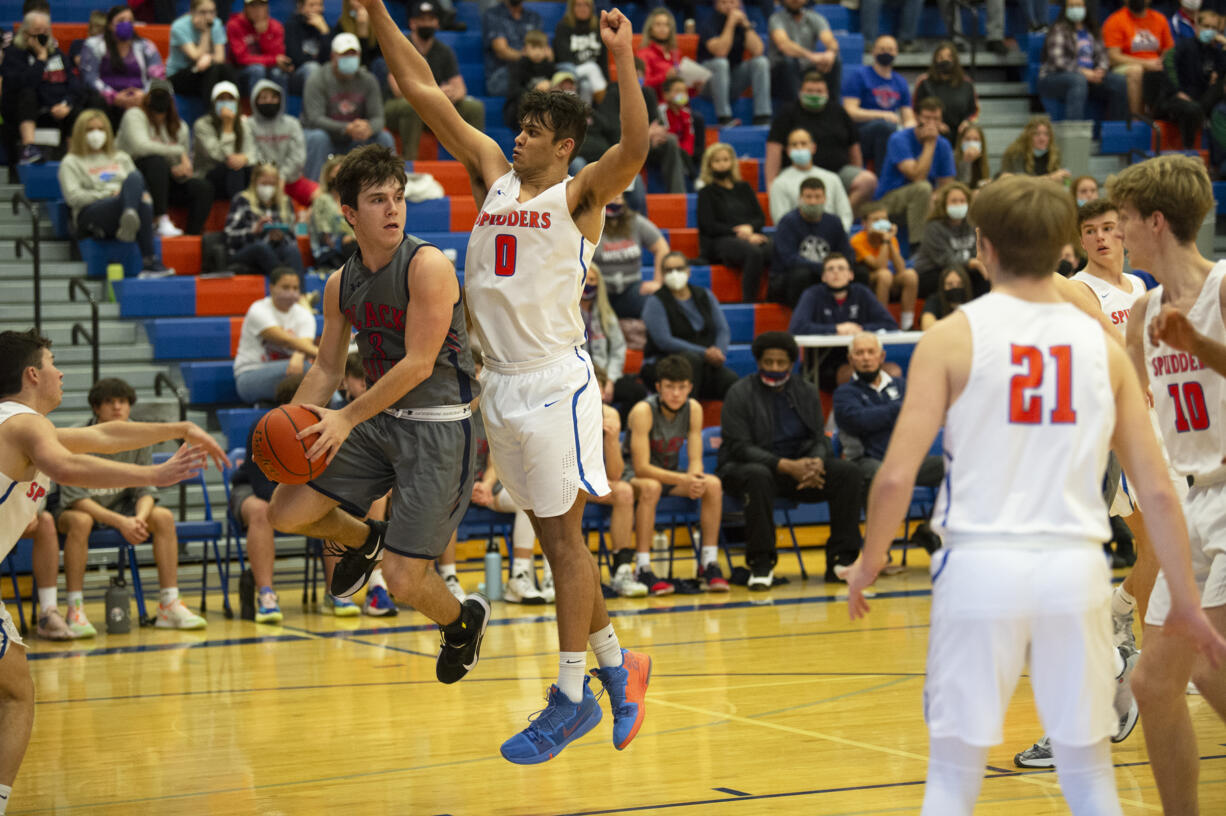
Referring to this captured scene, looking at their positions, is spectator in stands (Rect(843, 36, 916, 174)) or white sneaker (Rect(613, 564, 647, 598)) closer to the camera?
white sneaker (Rect(613, 564, 647, 598))

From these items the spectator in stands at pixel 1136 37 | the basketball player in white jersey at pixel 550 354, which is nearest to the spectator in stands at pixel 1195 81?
the spectator in stands at pixel 1136 37

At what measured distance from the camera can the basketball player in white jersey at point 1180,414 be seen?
3678 mm

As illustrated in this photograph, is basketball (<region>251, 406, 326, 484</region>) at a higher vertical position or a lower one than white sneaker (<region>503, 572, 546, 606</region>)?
higher

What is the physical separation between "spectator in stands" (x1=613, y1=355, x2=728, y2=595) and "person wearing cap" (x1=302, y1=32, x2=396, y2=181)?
4128 millimetres

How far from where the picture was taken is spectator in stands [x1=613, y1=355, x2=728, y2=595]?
9.16 m

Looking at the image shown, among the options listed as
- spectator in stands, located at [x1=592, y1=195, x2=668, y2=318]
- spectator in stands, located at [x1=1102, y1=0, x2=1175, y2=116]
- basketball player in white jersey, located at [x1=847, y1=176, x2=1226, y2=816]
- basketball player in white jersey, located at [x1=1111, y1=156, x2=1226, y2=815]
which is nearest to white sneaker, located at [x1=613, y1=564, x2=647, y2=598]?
spectator in stands, located at [x1=592, y1=195, x2=668, y2=318]

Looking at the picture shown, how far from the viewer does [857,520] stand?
946 centimetres

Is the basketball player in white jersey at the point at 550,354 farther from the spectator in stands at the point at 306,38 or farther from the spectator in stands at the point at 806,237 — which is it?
the spectator in stands at the point at 306,38

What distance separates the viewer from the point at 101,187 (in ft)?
36.4

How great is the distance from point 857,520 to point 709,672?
2.97m

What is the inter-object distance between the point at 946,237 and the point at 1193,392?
339 inches

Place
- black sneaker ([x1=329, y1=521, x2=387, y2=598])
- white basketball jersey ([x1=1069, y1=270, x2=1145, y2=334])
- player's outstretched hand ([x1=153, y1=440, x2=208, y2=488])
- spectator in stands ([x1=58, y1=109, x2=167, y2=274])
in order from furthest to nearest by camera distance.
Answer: spectator in stands ([x1=58, y1=109, x2=167, y2=274]) → white basketball jersey ([x1=1069, y1=270, x2=1145, y2=334]) → black sneaker ([x1=329, y1=521, x2=387, y2=598]) → player's outstretched hand ([x1=153, y1=440, x2=208, y2=488])

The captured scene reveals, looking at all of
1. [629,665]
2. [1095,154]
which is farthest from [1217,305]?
[1095,154]

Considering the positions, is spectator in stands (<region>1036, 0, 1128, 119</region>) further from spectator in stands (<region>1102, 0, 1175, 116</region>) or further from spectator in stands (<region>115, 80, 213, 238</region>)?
spectator in stands (<region>115, 80, 213, 238</region>)
